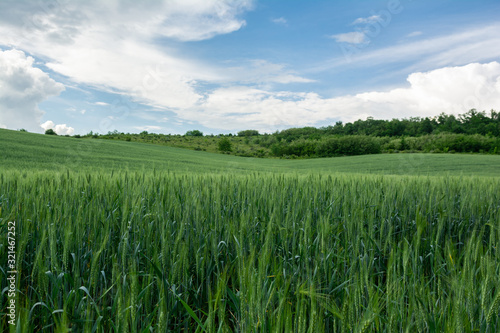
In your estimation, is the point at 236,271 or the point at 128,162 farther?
the point at 128,162

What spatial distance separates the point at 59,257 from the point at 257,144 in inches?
2040

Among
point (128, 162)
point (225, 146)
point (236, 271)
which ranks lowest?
point (236, 271)

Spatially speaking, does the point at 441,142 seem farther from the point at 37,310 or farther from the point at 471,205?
the point at 37,310

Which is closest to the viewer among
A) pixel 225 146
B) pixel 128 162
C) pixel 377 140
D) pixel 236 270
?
pixel 236 270

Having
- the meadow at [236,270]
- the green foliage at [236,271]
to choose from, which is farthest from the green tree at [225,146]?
the green foliage at [236,271]

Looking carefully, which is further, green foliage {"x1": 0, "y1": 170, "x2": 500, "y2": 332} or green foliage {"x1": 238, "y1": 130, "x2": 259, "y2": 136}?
green foliage {"x1": 238, "y1": 130, "x2": 259, "y2": 136}

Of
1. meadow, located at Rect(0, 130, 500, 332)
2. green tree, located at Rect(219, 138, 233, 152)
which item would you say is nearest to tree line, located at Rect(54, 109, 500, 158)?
green tree, located at Rect(219, 138, 233, 152)

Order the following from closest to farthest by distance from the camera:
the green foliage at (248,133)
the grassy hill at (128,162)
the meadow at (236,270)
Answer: the meadow at (236,270), the grassy hill at (128,162), the green foliage at (248,133)

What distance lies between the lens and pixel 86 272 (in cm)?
159

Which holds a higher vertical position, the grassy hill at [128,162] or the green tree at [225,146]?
the green tree at [225,146]

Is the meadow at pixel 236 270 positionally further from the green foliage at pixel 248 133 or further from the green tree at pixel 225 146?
the green foliage at pixel 248 133

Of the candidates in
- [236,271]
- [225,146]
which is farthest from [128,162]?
[225,146]

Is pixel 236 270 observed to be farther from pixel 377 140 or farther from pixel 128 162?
pixel 377 140

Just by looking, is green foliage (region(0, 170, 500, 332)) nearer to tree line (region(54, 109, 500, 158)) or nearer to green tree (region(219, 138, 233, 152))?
tree line (region(54, 109, 500, 158))
